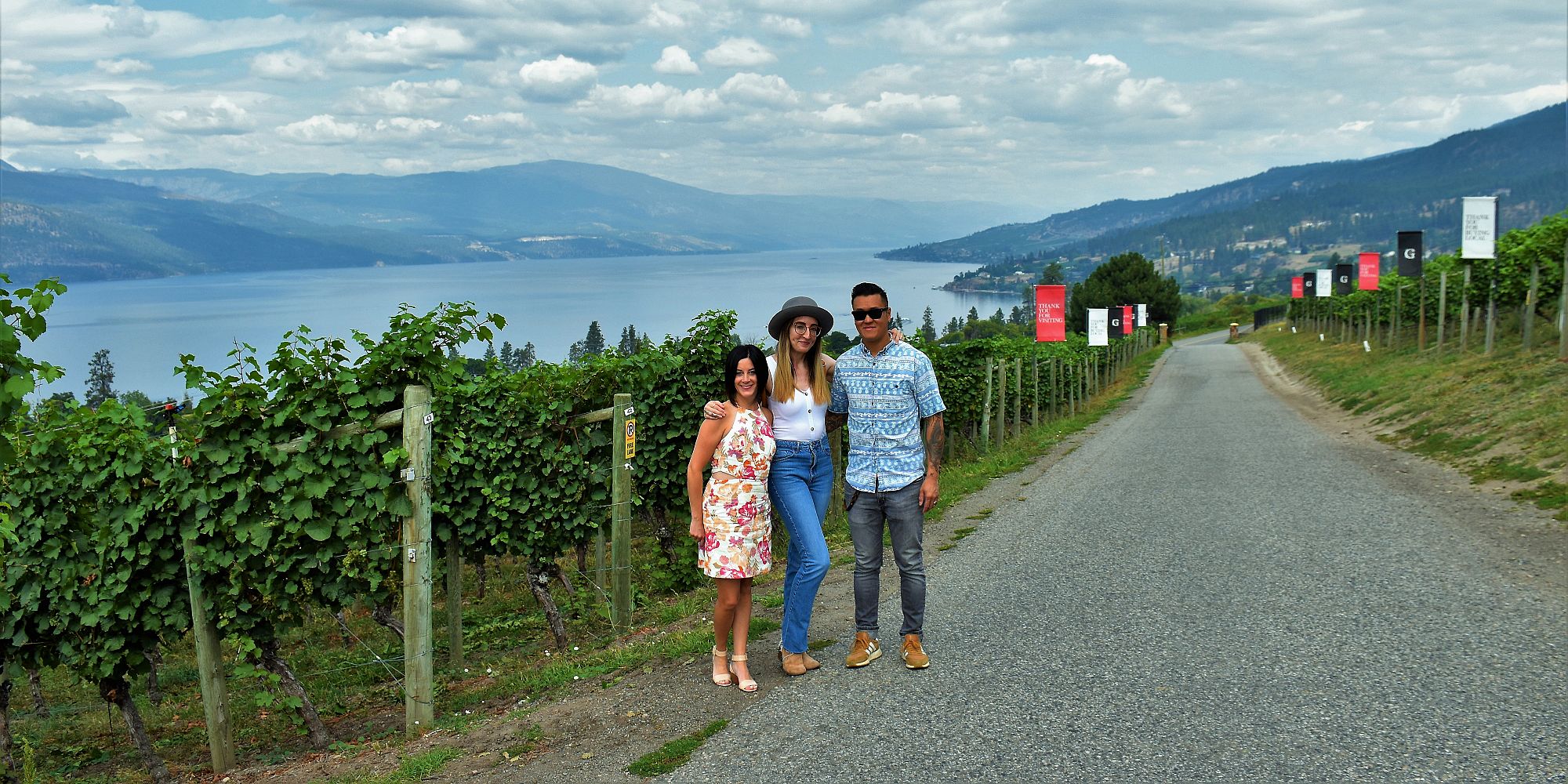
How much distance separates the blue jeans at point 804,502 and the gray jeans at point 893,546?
213 millimetres

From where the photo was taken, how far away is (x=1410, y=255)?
30.8 metres

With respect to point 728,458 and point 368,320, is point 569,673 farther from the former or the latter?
point 368,320

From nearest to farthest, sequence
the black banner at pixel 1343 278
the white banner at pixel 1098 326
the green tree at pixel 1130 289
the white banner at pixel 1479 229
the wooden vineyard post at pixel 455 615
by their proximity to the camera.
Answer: the wooden vineyard post at pixel 455 615 → the white banner at pixel 1479 229 → the white banner at pixel 1098 326 → the black banner at pixel 1343 278 → the green tree at pixel 1130 289

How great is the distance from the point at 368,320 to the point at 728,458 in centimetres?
14772

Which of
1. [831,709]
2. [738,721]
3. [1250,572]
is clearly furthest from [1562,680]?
[738,721]

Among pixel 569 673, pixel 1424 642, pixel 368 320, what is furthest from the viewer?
pixel 368 320

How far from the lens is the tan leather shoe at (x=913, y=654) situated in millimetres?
6090

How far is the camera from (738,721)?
550cm

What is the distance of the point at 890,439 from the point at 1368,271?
41.0 metres

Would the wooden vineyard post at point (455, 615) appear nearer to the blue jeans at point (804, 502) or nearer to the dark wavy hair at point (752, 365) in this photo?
the blue jeans at point (804, 502)

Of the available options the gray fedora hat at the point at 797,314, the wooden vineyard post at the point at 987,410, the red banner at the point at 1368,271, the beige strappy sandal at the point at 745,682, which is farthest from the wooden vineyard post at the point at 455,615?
the red banner at the point at 1368,271

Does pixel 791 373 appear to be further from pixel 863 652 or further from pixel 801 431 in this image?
pixel 863 652

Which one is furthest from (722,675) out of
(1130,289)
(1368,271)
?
(1130,289)

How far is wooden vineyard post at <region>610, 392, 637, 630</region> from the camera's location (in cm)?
823
